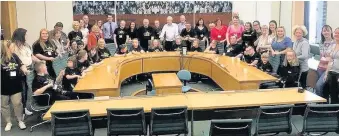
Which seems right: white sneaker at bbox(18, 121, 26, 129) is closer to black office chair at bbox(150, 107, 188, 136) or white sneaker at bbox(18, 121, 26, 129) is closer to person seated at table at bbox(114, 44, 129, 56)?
black office chair at bbox(150, 107, 188, 136)

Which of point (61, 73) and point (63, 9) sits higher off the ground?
point (63, 9)

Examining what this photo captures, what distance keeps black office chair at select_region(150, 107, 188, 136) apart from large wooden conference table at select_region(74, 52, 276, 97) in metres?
1.42

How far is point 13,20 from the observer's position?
1119 centimetres

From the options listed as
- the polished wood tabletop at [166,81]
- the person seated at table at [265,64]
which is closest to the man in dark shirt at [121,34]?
the polished wood tabletop at [166,81]

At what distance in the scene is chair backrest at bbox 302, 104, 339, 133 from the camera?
4.80 meters

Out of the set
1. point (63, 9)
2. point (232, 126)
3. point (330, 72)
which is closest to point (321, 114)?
point (232, 126)

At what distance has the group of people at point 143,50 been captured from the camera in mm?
6172

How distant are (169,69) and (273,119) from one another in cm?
506

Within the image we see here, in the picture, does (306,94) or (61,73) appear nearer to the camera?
(306,94)

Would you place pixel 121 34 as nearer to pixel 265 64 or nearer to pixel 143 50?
pixel 143 50

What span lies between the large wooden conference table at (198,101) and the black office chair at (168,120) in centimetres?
16

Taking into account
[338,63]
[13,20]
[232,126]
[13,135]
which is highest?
[13,20]

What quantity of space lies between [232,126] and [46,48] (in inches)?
174

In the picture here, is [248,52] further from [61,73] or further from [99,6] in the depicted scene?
[99,6]
